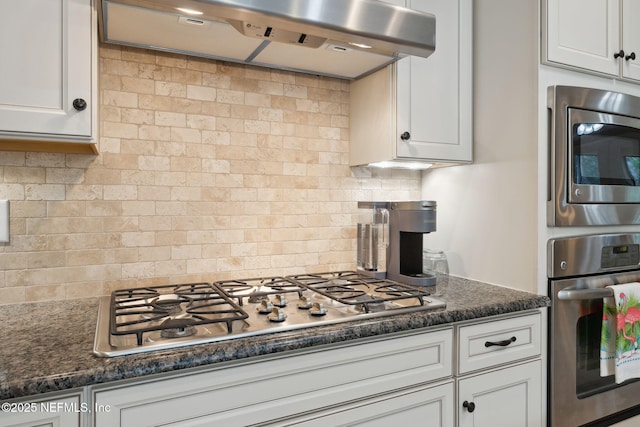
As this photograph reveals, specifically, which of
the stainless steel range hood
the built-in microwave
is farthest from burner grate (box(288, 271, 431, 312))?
the stainless steel range hood

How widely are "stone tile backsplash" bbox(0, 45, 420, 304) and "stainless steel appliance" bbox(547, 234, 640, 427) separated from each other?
85 cm

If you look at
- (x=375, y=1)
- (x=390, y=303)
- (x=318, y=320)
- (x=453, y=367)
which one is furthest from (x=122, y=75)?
(x=453, y=367)

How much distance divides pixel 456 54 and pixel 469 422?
1.39m

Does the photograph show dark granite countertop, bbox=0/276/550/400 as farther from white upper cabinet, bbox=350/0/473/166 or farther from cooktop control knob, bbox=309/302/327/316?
white upper cabinet, bbox=350/0/473/166

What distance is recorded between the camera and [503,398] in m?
1.46

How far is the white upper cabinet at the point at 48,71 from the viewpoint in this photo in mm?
1096

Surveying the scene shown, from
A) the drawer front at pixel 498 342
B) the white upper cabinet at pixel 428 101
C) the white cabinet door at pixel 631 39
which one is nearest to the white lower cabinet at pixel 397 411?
the drawer front at pixel 498 342

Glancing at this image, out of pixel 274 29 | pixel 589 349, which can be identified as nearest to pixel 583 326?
pixel 589 349

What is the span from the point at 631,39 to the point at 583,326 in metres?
1.21

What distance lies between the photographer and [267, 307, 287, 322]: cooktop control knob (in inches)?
45.9

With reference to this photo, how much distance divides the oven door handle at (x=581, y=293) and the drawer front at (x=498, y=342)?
0.48 feet

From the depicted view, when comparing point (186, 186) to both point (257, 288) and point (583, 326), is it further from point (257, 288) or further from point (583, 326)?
point (583, 326)

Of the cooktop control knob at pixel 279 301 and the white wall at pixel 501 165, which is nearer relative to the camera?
Answer: the cooktop control knob at pixel 279 301

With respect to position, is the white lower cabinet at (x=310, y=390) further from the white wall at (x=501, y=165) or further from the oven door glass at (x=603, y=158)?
the oven door glass at (x=603, y=158)
